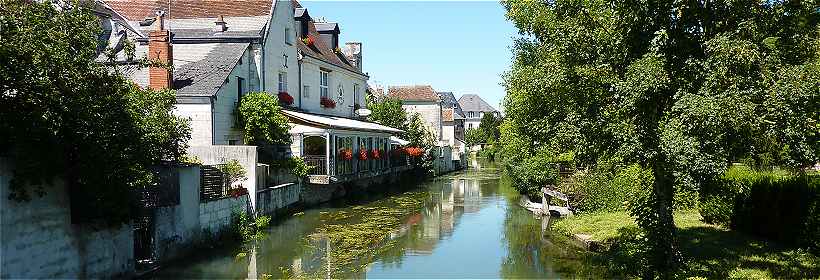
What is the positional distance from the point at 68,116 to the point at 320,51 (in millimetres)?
27362

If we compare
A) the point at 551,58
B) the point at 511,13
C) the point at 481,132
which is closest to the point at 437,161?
the point at 511,13

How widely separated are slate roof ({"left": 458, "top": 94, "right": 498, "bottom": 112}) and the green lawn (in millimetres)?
114988

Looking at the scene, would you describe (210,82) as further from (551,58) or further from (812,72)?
(812,72)

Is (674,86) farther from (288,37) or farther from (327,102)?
(327,102)

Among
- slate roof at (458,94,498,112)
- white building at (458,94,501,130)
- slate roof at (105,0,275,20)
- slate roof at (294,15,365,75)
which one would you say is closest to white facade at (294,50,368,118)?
slate roof at (294,15,365,75)

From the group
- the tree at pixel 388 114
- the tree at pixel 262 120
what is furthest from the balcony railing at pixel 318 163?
the tree at pixel 388 114

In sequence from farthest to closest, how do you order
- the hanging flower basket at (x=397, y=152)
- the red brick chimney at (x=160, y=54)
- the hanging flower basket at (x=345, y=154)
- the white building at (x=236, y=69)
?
the hanging flower basket at (x=397, y=152) → the hanging flower basket at (x=345, y=154) → the white building at (x=236, y=69) → the red brick chimney at (x=160, y=54)

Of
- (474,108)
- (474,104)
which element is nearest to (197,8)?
(474,108)

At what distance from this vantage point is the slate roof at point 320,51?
34.7 m

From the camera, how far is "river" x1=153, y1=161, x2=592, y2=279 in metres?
15.5

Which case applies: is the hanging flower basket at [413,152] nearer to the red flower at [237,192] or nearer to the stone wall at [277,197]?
the stone wall at [277,197]

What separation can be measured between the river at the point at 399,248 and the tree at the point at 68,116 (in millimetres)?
3118

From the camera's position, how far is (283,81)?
103 feet

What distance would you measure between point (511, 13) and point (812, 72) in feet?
52.0
